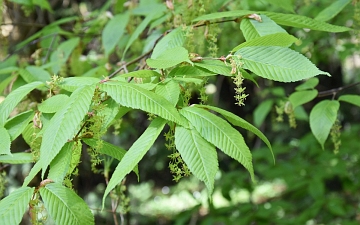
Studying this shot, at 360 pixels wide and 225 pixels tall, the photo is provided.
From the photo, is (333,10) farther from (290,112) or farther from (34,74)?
(34,74)

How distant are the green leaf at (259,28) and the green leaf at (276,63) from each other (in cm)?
24

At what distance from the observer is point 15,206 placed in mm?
1050

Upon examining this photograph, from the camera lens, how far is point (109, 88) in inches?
42.9

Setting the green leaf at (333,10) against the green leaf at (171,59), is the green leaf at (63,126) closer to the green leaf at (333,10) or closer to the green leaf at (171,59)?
the green leaf at (171,59)

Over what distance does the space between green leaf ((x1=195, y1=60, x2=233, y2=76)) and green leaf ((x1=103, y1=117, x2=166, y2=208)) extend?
0.63 feet

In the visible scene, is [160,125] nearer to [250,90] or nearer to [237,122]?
[237,122]

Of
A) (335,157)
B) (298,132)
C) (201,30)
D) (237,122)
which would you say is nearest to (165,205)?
(298,132)

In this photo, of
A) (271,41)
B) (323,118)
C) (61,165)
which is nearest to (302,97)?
(323,118)

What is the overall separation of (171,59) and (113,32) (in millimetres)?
1180

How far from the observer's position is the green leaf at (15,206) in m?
1.02

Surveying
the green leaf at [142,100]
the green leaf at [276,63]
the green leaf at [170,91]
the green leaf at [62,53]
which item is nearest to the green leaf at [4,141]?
the green leaf at [142,100]

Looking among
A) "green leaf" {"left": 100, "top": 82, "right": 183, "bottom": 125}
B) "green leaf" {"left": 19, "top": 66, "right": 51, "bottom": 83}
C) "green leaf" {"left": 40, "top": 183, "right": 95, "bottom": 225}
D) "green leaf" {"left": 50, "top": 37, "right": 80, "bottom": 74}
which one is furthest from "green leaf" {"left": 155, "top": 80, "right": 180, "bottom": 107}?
"green leaf" {"left": 50, "top": 37, "right": 80, "bottom": 74}

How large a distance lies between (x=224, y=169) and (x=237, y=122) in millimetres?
3994

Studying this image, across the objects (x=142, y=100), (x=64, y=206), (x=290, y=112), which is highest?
(x=142, y=100)
